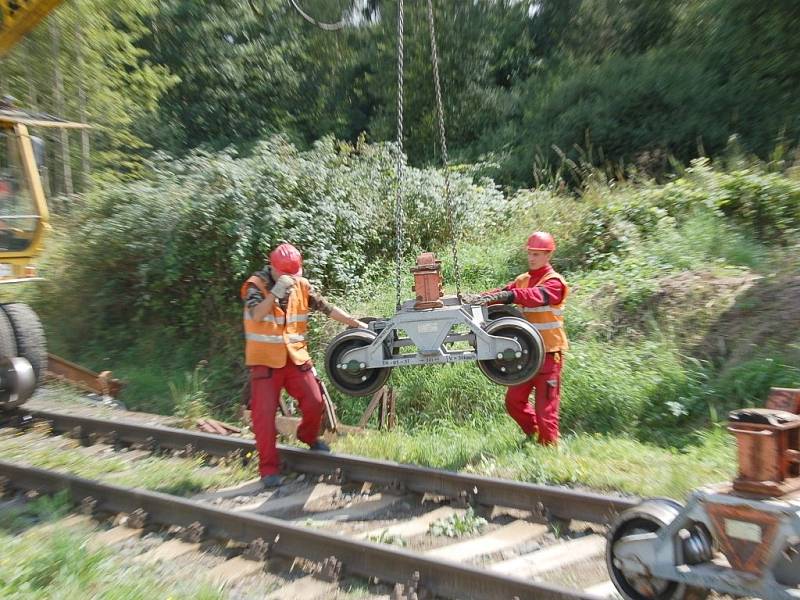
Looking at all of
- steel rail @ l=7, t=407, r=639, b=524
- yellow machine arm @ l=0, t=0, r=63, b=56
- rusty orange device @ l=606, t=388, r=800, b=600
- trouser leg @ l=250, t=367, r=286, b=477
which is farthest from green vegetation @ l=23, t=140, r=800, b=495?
yellow machine arm @ l=0, t=0, r=63, b=56

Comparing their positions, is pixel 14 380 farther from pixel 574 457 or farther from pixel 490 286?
pixel 574 457

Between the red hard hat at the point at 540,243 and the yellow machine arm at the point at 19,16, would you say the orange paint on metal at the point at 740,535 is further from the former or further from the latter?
the yellow machine arm at the point at 19,16

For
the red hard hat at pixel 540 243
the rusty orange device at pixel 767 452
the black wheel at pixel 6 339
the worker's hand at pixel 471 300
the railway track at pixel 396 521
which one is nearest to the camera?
the rusty orange device at pixel 767 452

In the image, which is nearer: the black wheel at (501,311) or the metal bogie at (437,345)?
the metal bogie at (437,345)

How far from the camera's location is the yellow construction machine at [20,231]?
29.2 feet

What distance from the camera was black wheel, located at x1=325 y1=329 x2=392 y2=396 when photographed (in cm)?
620

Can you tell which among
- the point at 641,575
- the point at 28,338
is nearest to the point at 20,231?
the point at 28,338

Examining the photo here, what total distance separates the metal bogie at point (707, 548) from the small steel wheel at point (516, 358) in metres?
2.15

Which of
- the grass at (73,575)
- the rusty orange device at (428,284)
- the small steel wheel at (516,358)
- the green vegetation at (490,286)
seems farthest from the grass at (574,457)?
the grass at (73,575)

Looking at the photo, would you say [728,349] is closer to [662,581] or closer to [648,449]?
[648,449]

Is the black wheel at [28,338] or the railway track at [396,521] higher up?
the black wheel at [28,338]

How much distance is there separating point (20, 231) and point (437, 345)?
6.52 metres

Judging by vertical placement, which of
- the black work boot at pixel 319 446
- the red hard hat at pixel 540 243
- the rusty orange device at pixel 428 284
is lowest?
the black work boot at pixel 319 446

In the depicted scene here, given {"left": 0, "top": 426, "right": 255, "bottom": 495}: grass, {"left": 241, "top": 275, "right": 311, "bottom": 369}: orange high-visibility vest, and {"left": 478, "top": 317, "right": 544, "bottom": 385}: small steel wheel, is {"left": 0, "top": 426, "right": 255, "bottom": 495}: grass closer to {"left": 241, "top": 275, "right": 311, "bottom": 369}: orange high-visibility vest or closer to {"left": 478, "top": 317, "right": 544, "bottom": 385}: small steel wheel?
{"left": 241, "top": 275, "right": 311, "bottom": 369}: orange high-visibility vest
